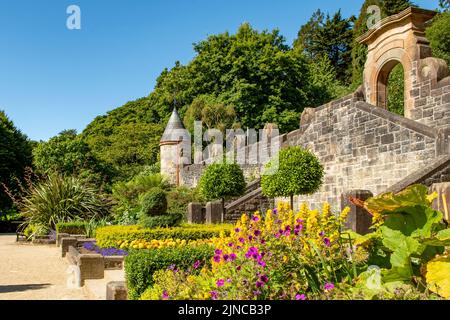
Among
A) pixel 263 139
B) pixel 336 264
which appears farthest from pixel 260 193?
pixel 336 264

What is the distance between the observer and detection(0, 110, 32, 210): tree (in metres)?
28.2

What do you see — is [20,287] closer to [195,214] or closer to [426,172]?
[195,214]

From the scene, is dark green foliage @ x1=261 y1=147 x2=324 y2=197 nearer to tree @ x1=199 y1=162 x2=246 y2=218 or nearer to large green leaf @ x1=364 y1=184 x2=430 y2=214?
tree @ x1=199 y1=162 x2=246 y2=218

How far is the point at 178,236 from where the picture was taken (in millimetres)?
9680

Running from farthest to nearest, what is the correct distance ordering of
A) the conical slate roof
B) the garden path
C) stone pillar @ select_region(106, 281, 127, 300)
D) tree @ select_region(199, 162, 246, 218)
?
the conical slate roof < tree @ select_region(199, 162, 246, 218) < the garden path < stone pillar @ select_region(106, 281, 127, 300)

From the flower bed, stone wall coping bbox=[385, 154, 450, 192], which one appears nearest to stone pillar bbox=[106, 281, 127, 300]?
the flower bed

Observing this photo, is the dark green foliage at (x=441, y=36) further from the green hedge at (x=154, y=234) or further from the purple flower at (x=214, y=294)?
the purple flower at (x=214, y=294)

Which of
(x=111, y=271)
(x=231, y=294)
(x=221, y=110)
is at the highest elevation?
(x=221, y=110)

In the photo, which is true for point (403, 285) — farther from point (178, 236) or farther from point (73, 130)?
point (73, 130)

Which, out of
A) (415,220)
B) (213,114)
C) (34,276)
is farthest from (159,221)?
(213,114)

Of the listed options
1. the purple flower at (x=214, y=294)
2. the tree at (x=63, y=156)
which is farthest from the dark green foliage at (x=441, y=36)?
the purple flower at (x=214, y=294)

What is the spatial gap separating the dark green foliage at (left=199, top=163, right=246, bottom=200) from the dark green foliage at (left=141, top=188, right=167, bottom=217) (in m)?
5.18

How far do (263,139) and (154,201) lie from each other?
33.2ft

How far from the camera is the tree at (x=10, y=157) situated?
28.2 m
